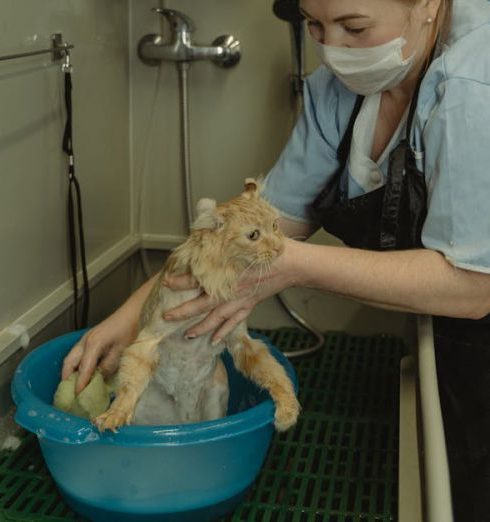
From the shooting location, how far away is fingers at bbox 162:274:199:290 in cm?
108

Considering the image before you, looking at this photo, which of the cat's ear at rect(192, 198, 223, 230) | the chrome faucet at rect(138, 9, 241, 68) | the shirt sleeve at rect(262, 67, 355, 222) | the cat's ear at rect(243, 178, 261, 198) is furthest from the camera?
the chrome faucet at rect(138, 9, 241, 68)

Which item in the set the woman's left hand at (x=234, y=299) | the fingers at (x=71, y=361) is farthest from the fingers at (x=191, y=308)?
the fingers at (x=71, y=361)

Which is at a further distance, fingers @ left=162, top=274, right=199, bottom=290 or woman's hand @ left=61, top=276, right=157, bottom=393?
woman's hand @ left=61, top=276, right=157, bottom=393

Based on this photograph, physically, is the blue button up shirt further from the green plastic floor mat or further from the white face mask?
the green plastic floor mat

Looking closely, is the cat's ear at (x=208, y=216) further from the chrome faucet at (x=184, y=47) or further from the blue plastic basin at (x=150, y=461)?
the chrome faucet at (x=184, y=47)

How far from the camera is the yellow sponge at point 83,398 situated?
47.1 inches

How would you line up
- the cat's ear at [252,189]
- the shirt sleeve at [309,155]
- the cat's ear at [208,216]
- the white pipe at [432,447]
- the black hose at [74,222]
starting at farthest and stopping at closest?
the black hose at [74,222], the shirt sleeve at [309,155], the cat's ear at [252,189], the cat's ear at [208,216], the white pipe at [432,447]

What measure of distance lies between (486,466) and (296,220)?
0.60 meters

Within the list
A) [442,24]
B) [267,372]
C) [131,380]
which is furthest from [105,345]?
[442,24]

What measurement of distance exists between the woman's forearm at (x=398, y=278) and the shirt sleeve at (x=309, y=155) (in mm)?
305

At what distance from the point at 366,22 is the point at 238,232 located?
387 mm

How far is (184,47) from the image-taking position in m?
1.74

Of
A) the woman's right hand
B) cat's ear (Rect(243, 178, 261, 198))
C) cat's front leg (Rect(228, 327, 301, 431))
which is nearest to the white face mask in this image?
cat's ear (Rect(243, 178, 261, 198))

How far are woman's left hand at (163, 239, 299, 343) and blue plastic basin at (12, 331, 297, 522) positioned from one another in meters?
0.14
